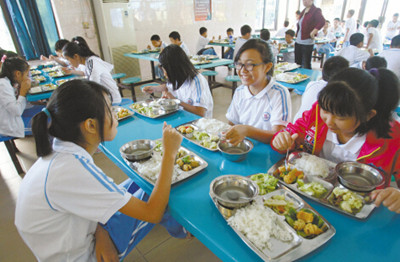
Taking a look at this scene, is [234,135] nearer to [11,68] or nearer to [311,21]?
[11,68]

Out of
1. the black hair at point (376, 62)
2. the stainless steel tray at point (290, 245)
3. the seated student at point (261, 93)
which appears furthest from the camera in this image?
the black hair at point (376, 62)

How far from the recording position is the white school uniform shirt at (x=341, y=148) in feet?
4.04

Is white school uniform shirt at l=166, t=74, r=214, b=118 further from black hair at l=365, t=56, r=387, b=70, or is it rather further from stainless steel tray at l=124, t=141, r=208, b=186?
black hair at l=365, t=56, r=387, b=70

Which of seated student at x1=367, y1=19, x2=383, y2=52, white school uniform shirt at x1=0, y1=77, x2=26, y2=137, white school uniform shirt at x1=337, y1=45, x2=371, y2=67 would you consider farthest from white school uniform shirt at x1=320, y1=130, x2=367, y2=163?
seated student at x1=367, y1=19, x2=383, y2=52

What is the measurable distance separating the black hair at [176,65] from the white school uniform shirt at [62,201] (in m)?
1.58

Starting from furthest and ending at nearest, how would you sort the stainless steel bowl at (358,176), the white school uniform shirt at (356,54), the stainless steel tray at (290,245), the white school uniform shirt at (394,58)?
the white school uniform shirt at (356,54) < the white school uniform shirt at (394,58) < the stainless steel bowl at (358,176) < the stainless steel tray at (290,245)

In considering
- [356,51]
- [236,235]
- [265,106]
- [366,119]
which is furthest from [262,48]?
[356,51]

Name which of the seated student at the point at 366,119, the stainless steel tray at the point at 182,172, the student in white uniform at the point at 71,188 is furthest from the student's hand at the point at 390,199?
the student in white uniform at the point at 71,188

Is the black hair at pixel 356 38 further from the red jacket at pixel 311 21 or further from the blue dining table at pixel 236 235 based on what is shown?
the blue dining table at pixel 236 235

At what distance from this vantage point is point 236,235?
86cm

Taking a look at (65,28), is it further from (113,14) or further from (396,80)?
(396,80)

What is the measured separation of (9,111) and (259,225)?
2.96 metres

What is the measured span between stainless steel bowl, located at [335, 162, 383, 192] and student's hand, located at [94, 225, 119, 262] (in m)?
1.19

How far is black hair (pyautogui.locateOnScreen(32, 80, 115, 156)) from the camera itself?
955 millimetres
